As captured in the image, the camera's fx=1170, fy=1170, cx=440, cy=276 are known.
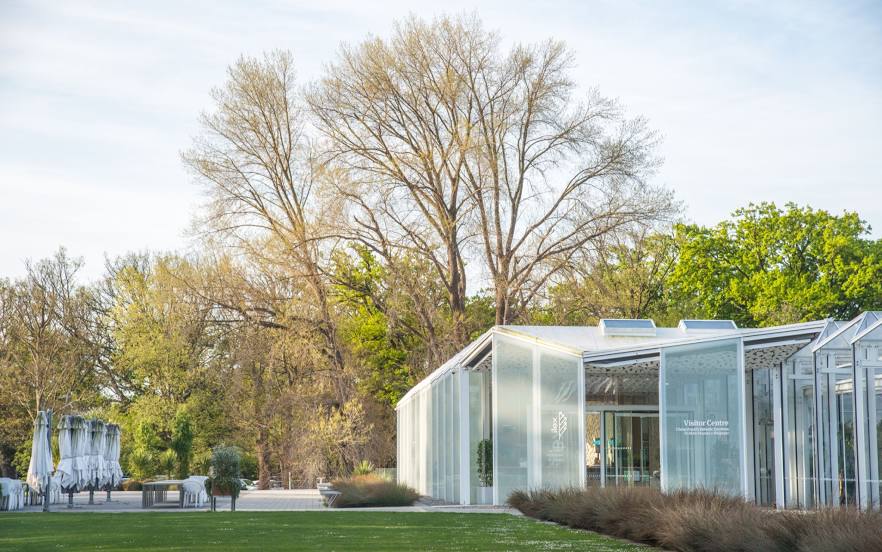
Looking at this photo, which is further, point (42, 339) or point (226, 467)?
point (42, 339)

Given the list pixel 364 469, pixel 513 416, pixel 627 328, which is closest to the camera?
pixel 513 416

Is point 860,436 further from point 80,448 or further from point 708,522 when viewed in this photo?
point 80,448

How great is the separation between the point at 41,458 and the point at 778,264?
3125cm

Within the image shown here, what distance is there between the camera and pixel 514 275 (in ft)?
130

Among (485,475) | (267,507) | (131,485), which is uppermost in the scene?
(485,475)

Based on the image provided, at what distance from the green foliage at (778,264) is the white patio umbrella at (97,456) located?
25.3 metres

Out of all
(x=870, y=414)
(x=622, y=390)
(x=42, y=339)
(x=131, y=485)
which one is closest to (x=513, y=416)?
(x=622, y=390)

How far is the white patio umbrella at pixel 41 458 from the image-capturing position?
27375 millimetres

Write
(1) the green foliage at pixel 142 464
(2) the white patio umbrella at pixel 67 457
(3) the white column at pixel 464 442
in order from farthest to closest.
Answer: (1) the green foliage at pixel 142 464
(2) the white patio umbrella at pixel 67 457
(3) the white column at pixel 464 442

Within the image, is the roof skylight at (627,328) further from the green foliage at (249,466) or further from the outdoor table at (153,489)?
the green foliage at (249,466)

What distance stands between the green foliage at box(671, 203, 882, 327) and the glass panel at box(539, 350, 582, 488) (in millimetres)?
22478

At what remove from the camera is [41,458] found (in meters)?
27.8

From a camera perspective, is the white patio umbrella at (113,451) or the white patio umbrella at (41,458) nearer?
the white patio umbrella at (41,458)

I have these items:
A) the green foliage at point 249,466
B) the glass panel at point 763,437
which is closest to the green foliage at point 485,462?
the glass panel at point 763,437
